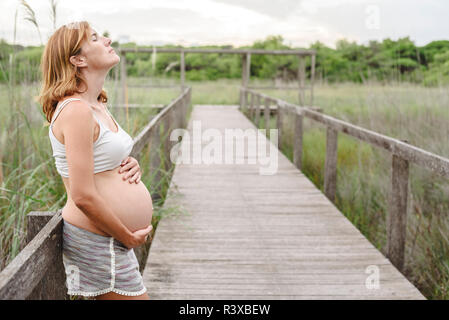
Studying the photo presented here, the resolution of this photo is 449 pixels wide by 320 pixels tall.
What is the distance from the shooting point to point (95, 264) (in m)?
1.75

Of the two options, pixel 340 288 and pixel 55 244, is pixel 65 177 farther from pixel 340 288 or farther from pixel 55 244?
pixel 340 288

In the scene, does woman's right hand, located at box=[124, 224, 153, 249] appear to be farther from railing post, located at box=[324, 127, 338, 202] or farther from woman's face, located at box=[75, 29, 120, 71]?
railing post, located at box=[324, 127, 338, 202]

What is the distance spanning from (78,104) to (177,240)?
2585mm

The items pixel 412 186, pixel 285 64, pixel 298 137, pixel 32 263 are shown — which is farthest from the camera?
pixel 285 64

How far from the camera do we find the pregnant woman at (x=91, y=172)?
1.59 metres

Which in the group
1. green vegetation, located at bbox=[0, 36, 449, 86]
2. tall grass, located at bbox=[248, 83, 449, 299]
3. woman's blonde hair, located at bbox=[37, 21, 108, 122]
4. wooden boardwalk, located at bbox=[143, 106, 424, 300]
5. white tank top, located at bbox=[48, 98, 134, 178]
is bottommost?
wooden boardwalk, located at bbox=[143, 106, 424, 300]

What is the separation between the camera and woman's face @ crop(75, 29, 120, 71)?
1.67 m

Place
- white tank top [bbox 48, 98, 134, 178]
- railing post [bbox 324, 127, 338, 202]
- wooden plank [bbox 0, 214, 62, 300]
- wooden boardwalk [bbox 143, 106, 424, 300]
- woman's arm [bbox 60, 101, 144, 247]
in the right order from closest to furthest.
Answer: wooden plank [bbox 0, 214, 62, 300] < woman's arm [bbox 60, 101, 144, 247] < white tank top [bbox 48, 98, 134, 178] < wooden boardwalk [bbox 143, 106, 424, 300] < railing post [bbox 324, 127, 338, 202]

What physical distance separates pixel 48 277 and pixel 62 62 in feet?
2.32

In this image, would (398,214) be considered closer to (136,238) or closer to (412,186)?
(412,186)

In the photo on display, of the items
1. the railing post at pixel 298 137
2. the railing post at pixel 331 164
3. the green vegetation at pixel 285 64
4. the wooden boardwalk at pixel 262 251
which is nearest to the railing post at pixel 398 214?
the wooden boardwalk at pixel 262 251

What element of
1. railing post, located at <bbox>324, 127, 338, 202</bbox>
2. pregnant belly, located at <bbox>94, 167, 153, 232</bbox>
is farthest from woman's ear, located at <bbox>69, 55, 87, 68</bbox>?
railing post, located at <bbox>324, 127, 338, 202</bbox>

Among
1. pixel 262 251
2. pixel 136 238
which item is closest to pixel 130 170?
pixel 136 238
